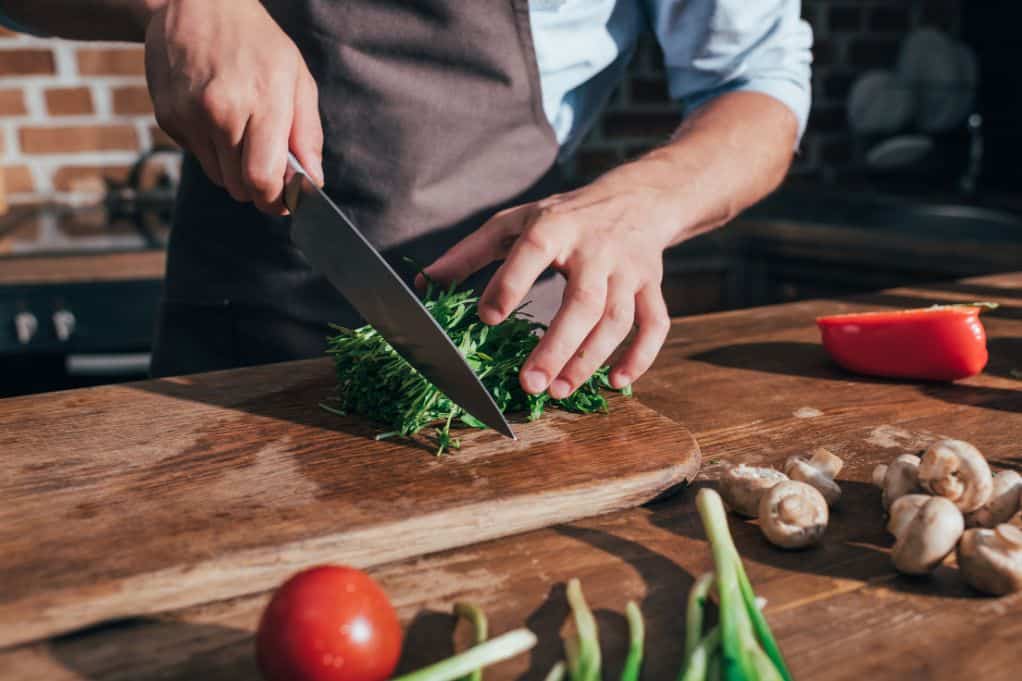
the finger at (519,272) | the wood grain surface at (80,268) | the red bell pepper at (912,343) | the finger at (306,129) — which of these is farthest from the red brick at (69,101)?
the red bell pepper at (912,343)

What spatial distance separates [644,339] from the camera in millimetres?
1094

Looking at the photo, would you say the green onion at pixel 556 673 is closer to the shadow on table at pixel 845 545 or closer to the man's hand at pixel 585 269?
the shadow on table at pixel 845 545

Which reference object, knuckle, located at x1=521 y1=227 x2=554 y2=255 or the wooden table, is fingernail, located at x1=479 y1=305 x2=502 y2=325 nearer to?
knuckle, located at x1=521 y1=227 x2=554 y2=255

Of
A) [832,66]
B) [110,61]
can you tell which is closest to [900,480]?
[110,61]

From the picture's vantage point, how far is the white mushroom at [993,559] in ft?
2.42

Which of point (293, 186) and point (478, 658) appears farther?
point (293, 186)

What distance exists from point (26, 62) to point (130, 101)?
27cm

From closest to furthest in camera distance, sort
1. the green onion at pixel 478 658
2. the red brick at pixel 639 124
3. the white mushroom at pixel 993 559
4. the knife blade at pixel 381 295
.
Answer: the green onion at pixel 478 658 → the white mushroom at pixel 993 559 → the knife blade at pixel 381 295 → the red brick at pixel 639 124

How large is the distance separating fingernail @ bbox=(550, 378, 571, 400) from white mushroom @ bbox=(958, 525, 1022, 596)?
41cm

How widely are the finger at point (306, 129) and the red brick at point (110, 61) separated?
6.01ft

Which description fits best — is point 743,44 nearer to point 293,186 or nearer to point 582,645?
point 293,186

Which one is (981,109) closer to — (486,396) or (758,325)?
(758,325)

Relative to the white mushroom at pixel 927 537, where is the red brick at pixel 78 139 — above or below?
below

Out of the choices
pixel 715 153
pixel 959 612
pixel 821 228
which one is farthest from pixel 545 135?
pixel 821 228
